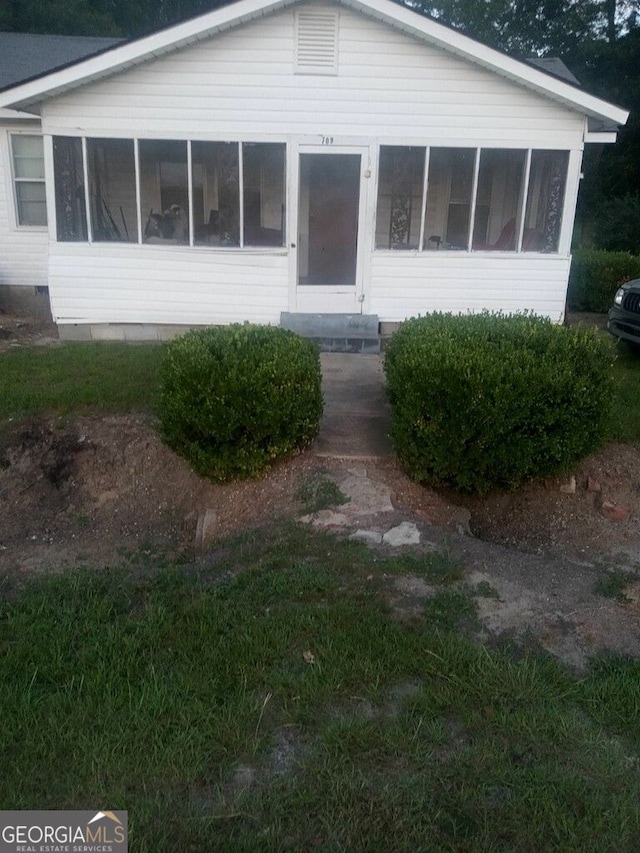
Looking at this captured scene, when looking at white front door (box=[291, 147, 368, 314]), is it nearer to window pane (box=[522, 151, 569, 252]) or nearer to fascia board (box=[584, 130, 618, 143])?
window pane (box=[522, 151, 569, 252])

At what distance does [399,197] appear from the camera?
1052cm

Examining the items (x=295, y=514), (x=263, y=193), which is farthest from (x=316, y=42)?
(x=295, y=514)

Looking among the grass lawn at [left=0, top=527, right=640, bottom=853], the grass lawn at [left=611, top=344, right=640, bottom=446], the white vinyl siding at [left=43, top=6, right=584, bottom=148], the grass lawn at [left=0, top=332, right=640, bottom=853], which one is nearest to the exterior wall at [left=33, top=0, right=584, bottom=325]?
the white vinyl siding at [left=43, top=6, right=584, bottom=148]

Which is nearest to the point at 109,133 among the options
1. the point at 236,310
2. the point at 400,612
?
the point at 236,310

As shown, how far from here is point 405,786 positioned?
2.80 metres

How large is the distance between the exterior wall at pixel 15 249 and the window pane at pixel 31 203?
15 cm

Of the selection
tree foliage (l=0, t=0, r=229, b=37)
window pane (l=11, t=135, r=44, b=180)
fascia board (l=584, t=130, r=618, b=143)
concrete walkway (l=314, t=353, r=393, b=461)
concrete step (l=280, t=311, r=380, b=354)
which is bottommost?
concrete walkway (l=314, t=353, r=393, b=461)

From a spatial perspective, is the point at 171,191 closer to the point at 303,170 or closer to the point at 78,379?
the point at 303,170

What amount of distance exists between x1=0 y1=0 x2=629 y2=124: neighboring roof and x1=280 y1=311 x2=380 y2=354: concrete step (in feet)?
11.7

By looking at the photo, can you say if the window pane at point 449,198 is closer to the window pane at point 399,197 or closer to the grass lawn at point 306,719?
Result: the window pane at point 399,197

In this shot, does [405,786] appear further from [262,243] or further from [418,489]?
[262,243]

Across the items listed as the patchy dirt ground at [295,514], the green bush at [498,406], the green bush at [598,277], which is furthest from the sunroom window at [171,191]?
the green bush at [598,277]

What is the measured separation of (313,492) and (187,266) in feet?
19.3

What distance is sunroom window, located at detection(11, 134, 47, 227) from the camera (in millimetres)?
12391
